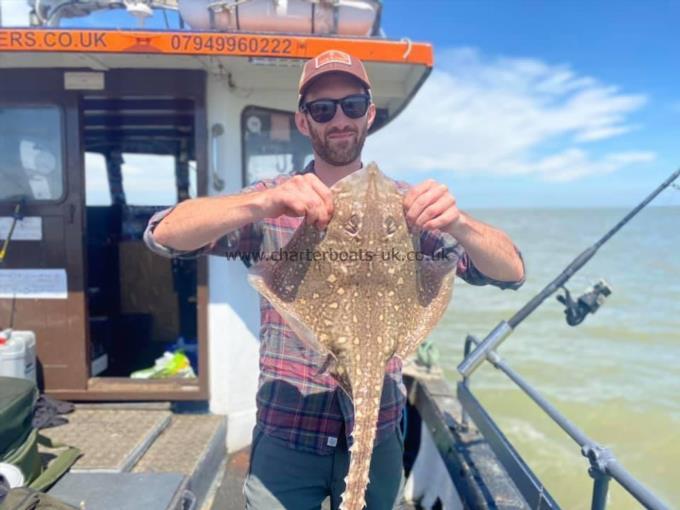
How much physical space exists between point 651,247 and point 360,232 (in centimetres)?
3547

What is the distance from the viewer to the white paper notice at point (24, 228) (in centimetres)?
453

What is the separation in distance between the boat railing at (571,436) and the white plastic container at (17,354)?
3651mm

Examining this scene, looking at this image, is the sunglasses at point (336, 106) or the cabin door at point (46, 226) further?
the cabin door at point (46, 226)

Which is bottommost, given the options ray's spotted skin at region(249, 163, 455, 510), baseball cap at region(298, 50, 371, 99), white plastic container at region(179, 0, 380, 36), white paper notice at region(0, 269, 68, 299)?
white paper notice at region(0, 269, 68, 299)

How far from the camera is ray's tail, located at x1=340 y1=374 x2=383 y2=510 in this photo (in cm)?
162

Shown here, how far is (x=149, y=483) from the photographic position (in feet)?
9.50

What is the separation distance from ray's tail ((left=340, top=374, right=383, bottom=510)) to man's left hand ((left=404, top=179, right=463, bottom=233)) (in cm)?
59

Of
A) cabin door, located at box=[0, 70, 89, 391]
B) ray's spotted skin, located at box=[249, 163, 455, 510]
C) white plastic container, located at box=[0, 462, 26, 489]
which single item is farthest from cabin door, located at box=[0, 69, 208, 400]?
ray's spotted skin, located at box=[249, 163, 455, 510]

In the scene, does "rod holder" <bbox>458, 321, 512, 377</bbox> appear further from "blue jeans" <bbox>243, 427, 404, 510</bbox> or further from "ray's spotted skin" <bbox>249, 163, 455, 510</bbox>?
"ray's spotted skin" <bbox>249, 163, 455, 510</bbox>

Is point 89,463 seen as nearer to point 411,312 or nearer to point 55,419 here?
point 55,419

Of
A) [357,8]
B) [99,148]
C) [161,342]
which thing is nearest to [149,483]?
[357,8]

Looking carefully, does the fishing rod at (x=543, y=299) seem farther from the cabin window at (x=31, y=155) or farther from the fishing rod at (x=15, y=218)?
the fishing rod at (x=15, y=218)

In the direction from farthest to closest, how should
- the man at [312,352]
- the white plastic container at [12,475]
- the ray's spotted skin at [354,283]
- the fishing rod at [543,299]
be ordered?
the fishing rod at [543,299]
the white plastic container at [12,475]
the man at [312,352]
the ray's spotted skin at [354,283]

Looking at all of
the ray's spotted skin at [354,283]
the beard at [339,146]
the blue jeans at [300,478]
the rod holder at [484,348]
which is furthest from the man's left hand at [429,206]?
the rod holder at [484,348]
